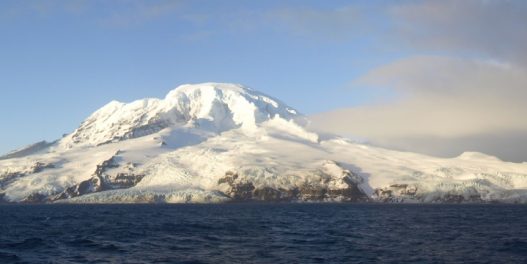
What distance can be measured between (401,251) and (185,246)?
3421 cm

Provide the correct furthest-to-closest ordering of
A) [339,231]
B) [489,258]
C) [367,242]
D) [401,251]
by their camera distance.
A: [339,231], [367,242], [401,251], [489,258]

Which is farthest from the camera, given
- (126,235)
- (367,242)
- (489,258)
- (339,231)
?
(339,231)

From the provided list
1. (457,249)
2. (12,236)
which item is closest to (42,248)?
(12,236)

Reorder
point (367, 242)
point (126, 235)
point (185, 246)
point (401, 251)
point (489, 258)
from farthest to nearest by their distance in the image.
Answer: point (126, 235), point (367, 242), point (185, 246), point (401, 251), point (489, 258)

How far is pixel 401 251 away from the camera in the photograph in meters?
92.9

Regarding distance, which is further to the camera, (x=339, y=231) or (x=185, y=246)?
(x=339, y=231)

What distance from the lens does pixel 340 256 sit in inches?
3477

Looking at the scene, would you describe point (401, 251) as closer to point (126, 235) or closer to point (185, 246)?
point (185, 246)

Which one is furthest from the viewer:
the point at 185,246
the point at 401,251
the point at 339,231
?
the point at 339,231

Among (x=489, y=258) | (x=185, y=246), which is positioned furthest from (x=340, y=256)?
(x=185, y=246)

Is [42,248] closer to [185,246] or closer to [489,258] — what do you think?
[185,246]

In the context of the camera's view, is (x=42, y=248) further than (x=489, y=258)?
Yes

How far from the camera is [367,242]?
107688 mm

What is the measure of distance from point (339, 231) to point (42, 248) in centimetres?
6172
